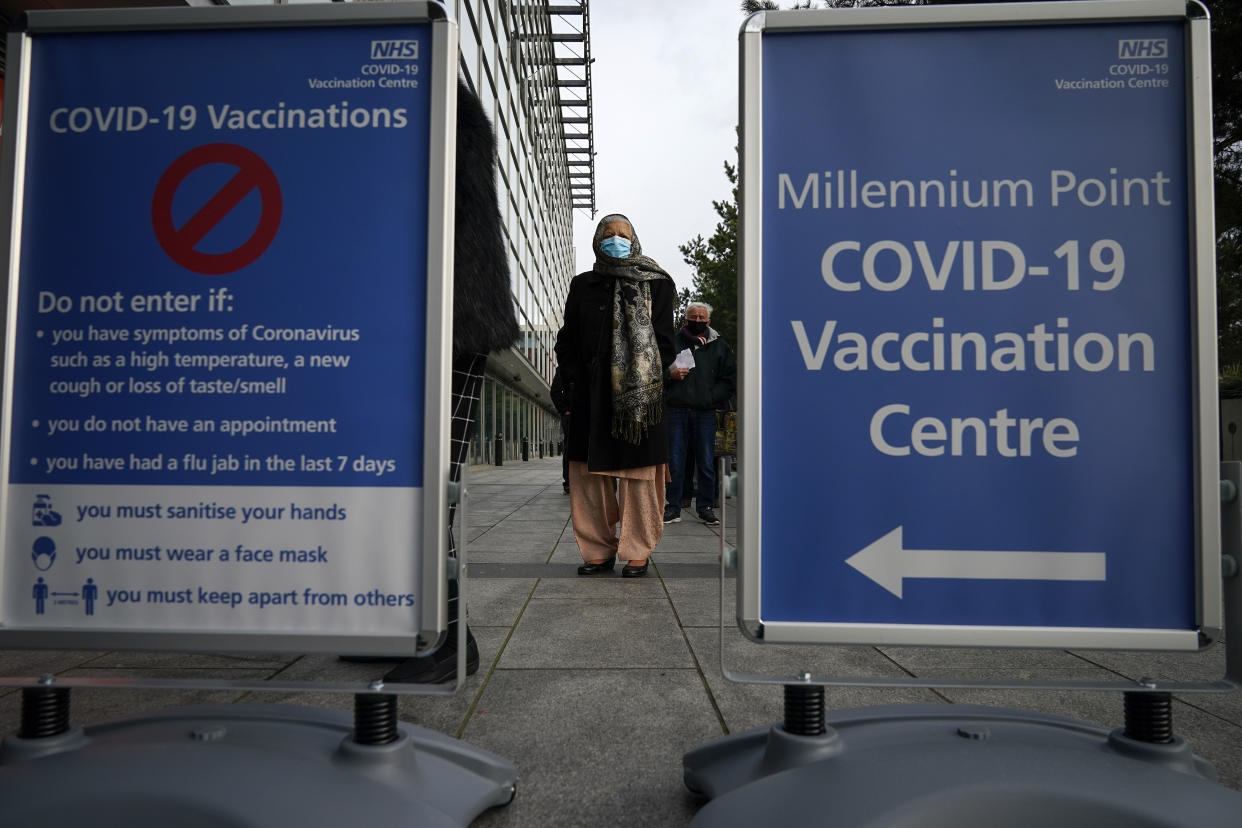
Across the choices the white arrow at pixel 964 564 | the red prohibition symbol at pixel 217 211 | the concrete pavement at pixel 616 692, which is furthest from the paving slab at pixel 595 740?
the red prohibition symbol at pixel 217 211

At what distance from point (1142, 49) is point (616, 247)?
3.03 metres

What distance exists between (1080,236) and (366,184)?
1.34 m

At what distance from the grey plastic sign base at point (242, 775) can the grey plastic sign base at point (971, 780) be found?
1.63ft

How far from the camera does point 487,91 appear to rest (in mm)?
22062

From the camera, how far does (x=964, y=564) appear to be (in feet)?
4.93

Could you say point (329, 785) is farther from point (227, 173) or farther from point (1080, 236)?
point (1080, 236)

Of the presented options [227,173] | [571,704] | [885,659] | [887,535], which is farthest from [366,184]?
[885,659]

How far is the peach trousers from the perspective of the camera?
4383 mm

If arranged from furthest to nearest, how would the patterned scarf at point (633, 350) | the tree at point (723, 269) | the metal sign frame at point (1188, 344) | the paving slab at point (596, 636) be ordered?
the tree at point (723, 269), the patterned scarf at point (633, 350), the paving slab at point (596, 636), the metal sign frame at point (1188, 344)

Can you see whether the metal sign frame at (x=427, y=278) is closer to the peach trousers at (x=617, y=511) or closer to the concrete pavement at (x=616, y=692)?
the concrete pavement at (x=616, y=692)

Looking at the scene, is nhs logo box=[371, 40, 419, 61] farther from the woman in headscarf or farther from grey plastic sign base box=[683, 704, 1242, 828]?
the woman in headscarf

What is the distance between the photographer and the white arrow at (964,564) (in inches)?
58.2

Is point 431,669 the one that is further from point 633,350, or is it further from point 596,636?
point 633,350

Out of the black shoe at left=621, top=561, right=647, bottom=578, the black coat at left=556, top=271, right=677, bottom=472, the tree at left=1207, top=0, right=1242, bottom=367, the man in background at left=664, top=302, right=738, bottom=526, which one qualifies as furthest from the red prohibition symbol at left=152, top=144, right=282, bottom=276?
the tree at left=1207, top=0, right=1242, bottom=367
